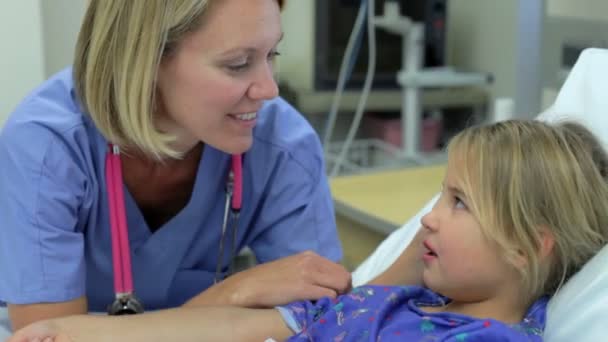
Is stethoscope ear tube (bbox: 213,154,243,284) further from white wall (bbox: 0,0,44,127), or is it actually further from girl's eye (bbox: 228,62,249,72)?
white wall (bbox: 0,0,44,127)

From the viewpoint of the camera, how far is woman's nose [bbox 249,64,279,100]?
1388 mm

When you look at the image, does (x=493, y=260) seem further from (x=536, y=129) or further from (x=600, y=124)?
(x=600, y=124)

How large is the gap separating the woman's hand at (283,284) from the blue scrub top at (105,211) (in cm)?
20

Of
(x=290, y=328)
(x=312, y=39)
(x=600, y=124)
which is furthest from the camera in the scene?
(x=312, y=39)

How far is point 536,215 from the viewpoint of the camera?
1180mm

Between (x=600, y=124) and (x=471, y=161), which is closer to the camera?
(x=471, y=161)

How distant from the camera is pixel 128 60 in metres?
1.39

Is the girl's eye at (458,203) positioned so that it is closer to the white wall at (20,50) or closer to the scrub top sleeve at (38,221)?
the scrub top sleeve at (38,221)

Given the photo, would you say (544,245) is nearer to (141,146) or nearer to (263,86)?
(263,86)

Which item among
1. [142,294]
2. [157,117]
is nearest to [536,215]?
[157,117]

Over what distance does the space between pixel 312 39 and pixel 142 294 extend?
1.59 metres

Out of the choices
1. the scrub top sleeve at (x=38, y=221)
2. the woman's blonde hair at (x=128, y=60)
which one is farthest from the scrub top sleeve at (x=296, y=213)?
the scrub top sleeve at (x=38, y=221)

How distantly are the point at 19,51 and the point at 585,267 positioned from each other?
1.70 meters

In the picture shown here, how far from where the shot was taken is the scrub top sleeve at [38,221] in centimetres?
139
